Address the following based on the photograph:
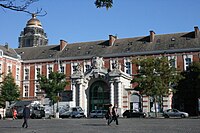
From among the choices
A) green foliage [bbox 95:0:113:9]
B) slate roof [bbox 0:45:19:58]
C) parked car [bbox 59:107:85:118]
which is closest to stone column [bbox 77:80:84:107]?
parked car [bbox 59:107:85:118]

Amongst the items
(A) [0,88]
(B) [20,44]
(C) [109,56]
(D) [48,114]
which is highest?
(B) [20,44]

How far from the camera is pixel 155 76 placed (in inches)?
1736

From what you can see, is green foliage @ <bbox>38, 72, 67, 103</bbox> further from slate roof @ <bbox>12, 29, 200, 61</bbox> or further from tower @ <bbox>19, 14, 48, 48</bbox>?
tower @ <bbox>19, 14, 48, 48</bbox>

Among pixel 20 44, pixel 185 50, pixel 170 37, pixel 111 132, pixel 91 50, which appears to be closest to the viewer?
pixel 111 132

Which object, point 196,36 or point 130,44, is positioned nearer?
point 196,36

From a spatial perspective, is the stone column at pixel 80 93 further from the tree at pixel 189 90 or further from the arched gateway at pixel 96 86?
the tree at pixel 189 90

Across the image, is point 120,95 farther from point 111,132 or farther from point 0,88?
point 111,132

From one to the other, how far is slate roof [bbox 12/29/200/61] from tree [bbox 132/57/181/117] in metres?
10.9

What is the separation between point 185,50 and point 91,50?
57.1 ft

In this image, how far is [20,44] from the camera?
11556 cm

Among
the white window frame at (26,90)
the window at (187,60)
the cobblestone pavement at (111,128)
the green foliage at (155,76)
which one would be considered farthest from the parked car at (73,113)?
the cobblestone pavement at (111,128)

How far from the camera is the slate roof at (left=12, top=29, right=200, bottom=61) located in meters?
55.5

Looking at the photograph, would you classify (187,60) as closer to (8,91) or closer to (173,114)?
(173,114)

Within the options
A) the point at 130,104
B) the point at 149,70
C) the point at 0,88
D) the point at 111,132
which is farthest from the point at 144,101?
the point at 111,132
